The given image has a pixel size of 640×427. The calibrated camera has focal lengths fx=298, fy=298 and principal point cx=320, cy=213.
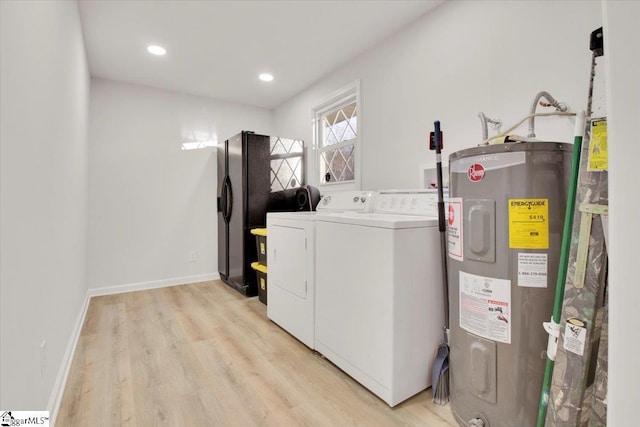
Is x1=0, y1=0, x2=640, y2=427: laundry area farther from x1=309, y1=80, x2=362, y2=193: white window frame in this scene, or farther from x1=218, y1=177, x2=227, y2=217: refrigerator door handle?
x1=218, y1=177, x2=227, y2=217: refrigerator door handle

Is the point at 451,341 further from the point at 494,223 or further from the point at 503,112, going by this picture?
the point at 503,112

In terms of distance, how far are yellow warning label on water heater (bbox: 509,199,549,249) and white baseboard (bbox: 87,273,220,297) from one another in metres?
3.67

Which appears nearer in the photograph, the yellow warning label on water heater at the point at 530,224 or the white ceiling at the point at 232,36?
the yellow warning label on water heater at the point at 530,224

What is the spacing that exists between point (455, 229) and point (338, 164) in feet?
6.91

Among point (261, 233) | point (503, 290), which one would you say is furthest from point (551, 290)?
point (261, 233)

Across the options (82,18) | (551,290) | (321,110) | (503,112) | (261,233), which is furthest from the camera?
(321,110)

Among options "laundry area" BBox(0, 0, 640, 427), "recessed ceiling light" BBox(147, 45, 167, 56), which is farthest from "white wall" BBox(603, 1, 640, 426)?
"recessed ceiling light" BBox(147, 45, 167, 56)

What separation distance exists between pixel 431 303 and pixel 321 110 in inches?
103

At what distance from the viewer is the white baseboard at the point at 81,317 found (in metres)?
1.42

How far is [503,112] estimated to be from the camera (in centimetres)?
180

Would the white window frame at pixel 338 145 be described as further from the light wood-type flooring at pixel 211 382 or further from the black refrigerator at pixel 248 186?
the light wood-type flooring at pixel 211 382

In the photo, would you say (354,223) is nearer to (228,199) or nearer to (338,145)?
(338,145)

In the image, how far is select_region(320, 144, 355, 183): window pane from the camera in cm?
315

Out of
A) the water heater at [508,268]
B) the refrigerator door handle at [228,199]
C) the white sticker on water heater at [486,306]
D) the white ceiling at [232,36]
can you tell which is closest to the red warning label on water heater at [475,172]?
the water heater at [508,268]
